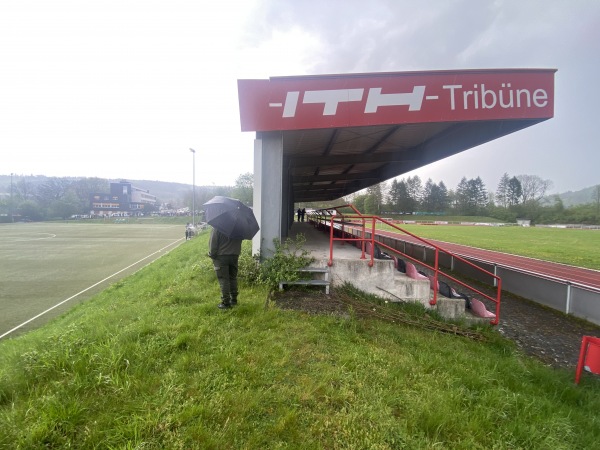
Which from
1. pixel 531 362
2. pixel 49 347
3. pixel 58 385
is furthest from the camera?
pixel 531 362

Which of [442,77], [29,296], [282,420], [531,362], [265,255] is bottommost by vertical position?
[29,296]

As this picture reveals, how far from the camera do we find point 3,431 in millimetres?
1826

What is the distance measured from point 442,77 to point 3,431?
302 inches

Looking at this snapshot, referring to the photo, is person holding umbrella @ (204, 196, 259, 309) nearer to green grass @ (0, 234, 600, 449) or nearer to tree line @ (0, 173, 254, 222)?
green grass @ (0, 234, 600, 449)

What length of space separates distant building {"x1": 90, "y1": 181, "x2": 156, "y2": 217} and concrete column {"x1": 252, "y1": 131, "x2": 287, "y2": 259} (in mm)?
99831

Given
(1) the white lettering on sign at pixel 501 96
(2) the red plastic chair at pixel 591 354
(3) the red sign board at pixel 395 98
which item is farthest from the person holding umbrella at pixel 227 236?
(1) the white lettering on sign at pixel 501 96

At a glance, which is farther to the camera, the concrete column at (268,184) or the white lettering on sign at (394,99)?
the concrete column at (268,184)

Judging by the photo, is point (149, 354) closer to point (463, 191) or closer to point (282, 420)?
point (282, 420)

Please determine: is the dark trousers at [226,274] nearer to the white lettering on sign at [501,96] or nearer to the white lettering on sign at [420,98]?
the white lettering on sign at [420,98]

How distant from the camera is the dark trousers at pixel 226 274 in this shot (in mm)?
3986

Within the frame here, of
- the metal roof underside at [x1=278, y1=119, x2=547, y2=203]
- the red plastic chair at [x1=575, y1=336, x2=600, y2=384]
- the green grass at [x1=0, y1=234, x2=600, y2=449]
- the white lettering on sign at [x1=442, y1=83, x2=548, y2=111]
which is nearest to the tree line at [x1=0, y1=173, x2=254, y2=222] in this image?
the metal roof underside at [x1=278, y1=119, x2=547, y2=203]

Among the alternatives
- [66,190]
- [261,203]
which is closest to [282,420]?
[261,203]

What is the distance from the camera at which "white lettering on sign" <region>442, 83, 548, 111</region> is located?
5.32m

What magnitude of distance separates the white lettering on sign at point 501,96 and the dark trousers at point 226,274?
543cm
